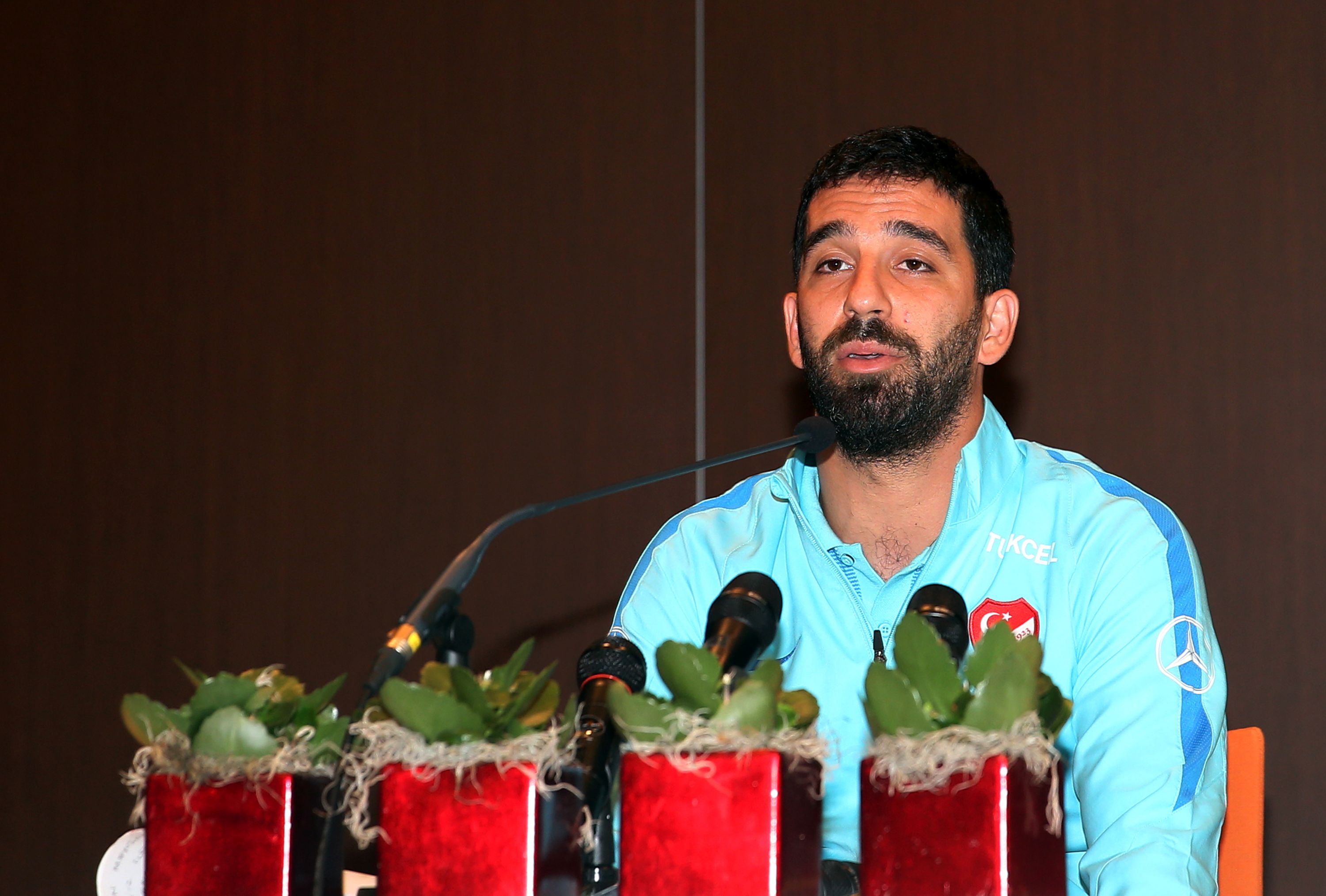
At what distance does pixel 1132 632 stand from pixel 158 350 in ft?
8.61

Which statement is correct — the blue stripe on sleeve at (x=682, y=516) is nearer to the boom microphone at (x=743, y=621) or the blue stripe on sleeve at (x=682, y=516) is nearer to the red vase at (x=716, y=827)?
the boom microphone at (x=743, y=621)

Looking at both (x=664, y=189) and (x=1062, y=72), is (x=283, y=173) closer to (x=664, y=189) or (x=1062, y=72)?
(x=664, y=189)

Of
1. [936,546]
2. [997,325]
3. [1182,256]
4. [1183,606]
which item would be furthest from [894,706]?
[1182,256]

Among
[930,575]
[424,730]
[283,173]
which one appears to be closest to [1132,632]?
[930,575]

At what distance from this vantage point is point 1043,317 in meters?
2.49

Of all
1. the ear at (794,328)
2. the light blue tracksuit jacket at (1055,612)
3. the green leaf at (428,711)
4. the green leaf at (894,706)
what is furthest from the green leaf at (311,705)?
the ear at (794,328)

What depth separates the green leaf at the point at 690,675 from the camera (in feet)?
3.10

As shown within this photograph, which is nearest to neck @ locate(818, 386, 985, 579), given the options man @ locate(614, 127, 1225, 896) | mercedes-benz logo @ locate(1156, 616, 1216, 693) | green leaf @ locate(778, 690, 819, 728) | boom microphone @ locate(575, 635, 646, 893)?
man @ locate(614, 127, 1225, 896)

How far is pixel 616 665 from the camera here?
1158 millimetres

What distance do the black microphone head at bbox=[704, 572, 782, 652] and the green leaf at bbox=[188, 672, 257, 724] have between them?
1.21ft

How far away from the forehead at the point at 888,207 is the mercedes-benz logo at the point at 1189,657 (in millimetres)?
633

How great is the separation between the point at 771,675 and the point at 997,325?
1.16 meters

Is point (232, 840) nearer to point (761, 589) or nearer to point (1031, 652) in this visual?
point (761, 589)

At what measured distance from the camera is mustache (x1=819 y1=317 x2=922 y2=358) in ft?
6.09
